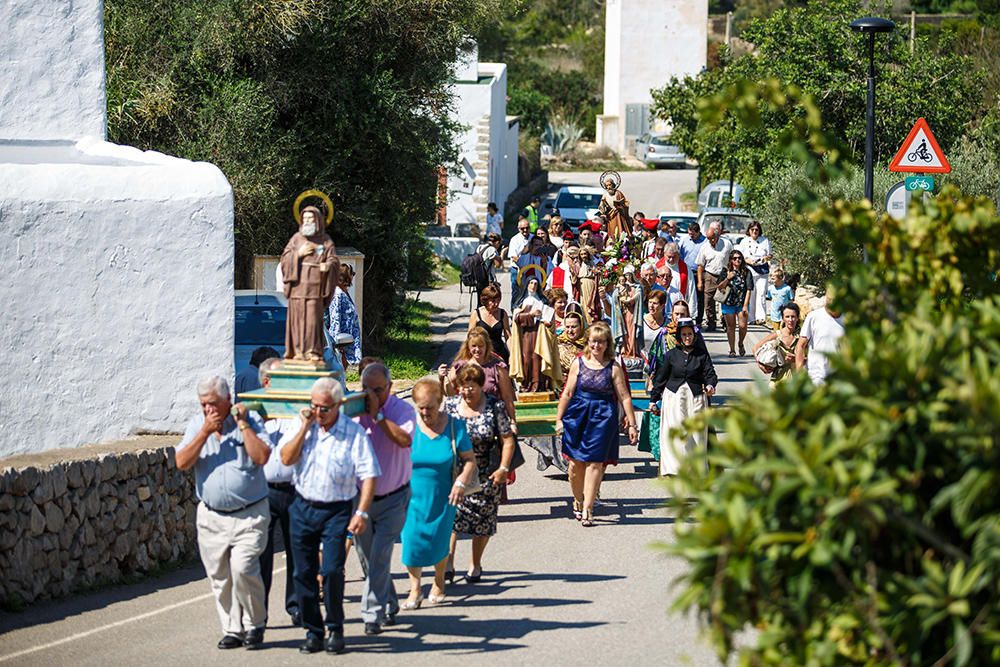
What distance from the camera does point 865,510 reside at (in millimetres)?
4914

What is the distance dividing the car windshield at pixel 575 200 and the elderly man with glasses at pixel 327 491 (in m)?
27.7

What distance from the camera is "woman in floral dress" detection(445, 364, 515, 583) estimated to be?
35.4ft

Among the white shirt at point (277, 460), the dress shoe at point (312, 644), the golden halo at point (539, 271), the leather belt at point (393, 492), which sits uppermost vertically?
the golden halo at point (539, 271)

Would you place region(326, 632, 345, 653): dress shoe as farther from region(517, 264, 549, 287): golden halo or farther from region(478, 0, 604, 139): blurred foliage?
region(478, 0, 604, 139): blurred foliage

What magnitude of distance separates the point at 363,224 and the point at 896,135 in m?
12.8

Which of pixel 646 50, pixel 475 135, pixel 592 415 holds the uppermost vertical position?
pixel 646 50

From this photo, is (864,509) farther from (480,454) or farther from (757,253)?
(757,253)

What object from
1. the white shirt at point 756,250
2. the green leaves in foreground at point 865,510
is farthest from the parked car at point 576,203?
the green leaves in foreground at point 865,510

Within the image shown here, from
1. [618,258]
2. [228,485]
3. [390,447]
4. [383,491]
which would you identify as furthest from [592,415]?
[618,258]

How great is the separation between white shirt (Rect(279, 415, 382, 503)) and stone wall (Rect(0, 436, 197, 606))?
219 cm

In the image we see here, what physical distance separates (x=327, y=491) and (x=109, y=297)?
Answer: 353 centimetres

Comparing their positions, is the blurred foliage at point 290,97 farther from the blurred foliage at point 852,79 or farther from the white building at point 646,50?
the white building at point 646,50

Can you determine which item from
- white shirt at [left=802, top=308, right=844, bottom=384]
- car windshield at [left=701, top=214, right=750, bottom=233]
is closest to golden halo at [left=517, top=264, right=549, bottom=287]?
white shirt at [left=802, top=308, right=844, bottom=384]

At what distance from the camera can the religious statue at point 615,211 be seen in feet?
65.9
